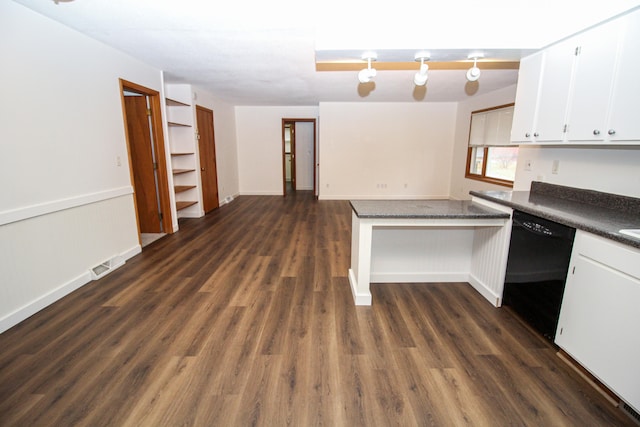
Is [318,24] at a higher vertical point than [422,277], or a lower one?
higher

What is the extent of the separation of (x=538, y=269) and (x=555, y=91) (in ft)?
4.61

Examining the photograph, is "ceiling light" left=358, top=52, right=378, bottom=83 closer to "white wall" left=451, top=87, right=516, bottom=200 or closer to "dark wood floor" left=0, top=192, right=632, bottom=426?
"dark wood floor" left=0, top=192, right=632, bottom=426

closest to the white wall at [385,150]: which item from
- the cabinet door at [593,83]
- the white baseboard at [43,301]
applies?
the cabinet door at [593,83]

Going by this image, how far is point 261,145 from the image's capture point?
302 inches

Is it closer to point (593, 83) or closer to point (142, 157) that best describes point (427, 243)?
point (593, 83)

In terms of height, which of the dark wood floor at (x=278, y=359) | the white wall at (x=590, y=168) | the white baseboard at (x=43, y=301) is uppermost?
the white wall at (x=590, y=168)

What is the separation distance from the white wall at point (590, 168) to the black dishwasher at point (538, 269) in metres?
0.72

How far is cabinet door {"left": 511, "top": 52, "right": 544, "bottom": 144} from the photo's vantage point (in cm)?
246

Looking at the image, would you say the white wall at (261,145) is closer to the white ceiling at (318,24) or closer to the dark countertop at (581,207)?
the white ceiling at (318,24)

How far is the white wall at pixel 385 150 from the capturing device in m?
6.86

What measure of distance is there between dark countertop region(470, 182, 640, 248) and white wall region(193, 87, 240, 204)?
5.40m

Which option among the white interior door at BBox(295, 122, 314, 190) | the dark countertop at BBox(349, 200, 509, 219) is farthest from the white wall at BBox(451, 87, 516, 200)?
the white interior door at BBox(295, 122, 314, 190)

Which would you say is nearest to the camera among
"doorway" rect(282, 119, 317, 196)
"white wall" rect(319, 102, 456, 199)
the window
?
the window

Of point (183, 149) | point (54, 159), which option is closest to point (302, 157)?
point (183, 149)
